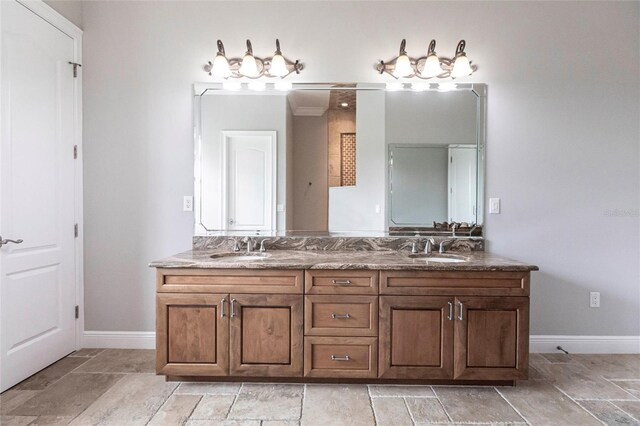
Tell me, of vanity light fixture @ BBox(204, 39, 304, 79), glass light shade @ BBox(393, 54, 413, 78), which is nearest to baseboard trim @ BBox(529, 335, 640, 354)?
glass light shade @ BBox(393, 54, 413, 78)

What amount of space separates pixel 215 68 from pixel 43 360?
2.37m

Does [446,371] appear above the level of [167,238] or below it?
below

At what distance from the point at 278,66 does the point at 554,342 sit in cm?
299

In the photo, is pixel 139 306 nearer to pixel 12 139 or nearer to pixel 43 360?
pixel 43 360

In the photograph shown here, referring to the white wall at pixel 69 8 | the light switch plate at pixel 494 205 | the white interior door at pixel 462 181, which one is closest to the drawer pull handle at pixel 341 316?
the white interior door at pixel 462 181

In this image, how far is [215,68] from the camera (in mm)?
2682

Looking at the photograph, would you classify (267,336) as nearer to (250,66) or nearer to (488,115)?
(250,66)

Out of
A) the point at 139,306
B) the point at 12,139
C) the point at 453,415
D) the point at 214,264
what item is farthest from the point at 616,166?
the point at 12,139

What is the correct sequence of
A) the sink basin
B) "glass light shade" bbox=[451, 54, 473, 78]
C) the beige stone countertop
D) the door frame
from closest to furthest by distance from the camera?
1. the beige stone countertop
2. the sink basin
3. "glass light shade" bbox=[451, 54, 473, 78]
4. the door frame

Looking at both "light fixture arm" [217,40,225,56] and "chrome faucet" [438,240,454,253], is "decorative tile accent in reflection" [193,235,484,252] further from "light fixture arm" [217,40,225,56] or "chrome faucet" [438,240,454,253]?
"light fixture arm" [217,40,225,56]

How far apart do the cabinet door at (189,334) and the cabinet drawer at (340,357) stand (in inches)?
20.3

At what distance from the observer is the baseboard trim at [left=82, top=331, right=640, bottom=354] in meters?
2.79

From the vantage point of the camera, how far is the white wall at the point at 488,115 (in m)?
2.77

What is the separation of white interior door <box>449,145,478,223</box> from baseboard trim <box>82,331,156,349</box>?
2.60 meters
